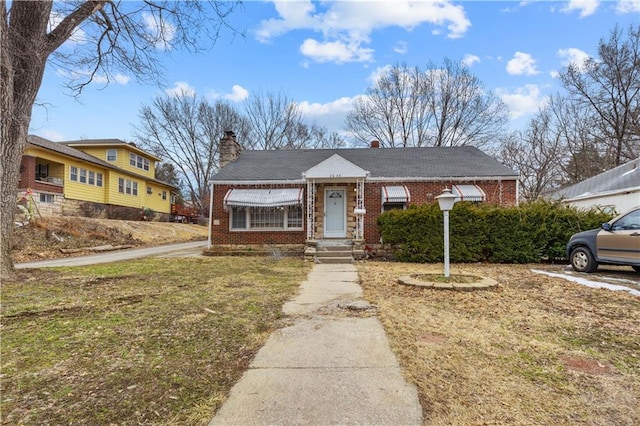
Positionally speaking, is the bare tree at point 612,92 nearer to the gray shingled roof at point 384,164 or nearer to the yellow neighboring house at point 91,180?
the gray shingled roof at point 384,164

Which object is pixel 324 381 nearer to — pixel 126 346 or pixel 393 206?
pixel 126 346

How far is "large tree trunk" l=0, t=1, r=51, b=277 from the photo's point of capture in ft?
21.1

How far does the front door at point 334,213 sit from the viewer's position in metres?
14.0

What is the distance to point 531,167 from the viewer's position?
27516 millimetres

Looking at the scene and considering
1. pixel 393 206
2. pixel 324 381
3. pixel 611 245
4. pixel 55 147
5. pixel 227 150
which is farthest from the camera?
pixel 55 147

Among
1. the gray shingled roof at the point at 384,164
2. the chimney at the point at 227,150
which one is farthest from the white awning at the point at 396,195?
the chimney at the point at 227,150

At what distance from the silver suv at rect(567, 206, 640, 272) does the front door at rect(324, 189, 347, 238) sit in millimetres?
7934

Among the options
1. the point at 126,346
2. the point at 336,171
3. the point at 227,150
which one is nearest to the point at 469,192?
the point at 336,171

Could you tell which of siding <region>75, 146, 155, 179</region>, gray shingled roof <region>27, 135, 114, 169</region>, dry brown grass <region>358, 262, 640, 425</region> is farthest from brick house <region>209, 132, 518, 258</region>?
siding <region>75, 146, 155, 179</region>

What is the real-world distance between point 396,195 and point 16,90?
1153 cm

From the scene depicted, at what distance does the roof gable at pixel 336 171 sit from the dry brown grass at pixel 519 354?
737 centimetres

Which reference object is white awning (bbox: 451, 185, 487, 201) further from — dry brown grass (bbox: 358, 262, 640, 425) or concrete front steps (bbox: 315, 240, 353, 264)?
dry brown grass (bbox: 358, 262, 640, 425)

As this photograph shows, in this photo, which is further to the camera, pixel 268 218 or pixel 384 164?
pixel 384 164

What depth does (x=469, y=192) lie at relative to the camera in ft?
42.3
